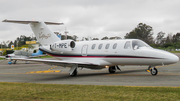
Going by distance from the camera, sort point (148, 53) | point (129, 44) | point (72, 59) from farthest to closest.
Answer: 1. point (72, 59)
2. point (129, 44)
3. point (148, 53)

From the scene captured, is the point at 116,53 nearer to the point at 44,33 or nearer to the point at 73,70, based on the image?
the point at 73,70

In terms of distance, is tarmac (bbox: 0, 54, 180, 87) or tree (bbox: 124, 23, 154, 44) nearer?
tarmac (bbox: 0, 54, 180, 87)

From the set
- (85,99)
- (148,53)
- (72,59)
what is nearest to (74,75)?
(72,59)

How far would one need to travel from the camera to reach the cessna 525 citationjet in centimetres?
1387

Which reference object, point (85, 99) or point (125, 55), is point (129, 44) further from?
point (85, 99)

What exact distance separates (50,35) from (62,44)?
186cm

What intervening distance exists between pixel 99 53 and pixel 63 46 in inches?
130

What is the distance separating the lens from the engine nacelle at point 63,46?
57.1 ft

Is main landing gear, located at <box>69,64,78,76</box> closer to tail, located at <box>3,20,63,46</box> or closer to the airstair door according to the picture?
Answer: the airstair door

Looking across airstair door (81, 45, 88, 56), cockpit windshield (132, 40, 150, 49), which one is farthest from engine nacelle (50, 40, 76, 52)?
cockpit windshield (132, 40, 150, 49)

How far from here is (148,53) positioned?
13.9 m

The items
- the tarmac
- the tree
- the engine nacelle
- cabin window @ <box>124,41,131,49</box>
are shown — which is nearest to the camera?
the tarmac

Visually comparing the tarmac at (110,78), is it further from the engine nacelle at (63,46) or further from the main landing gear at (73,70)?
the engine nacelle at (63,46)

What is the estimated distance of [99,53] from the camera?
16.0 metres
